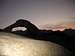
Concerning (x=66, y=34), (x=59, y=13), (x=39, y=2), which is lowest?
(x=66, y=34)

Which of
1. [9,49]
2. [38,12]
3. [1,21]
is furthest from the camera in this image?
[38,12]

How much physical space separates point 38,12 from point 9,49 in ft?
5.55

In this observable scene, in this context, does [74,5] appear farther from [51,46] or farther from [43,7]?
[51,46]

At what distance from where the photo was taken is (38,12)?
110 inches

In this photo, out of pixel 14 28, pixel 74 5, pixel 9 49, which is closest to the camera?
pixel 9 49

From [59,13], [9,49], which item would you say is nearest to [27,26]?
[59,13]

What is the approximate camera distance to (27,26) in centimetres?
219

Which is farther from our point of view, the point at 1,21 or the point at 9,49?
the point at 1,21

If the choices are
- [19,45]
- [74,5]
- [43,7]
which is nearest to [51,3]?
[43,7]

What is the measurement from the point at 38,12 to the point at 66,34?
872 millimetres

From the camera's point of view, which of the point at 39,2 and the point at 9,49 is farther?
the point at 39,2

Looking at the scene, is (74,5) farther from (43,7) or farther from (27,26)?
(27,26)

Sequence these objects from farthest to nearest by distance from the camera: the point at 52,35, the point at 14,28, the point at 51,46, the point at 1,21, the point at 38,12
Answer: the point at 38,12 → the point at 1,21 → the point at 14,28 → the point at 52,35 → the point at 51,46

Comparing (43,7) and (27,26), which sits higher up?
(43,7)
